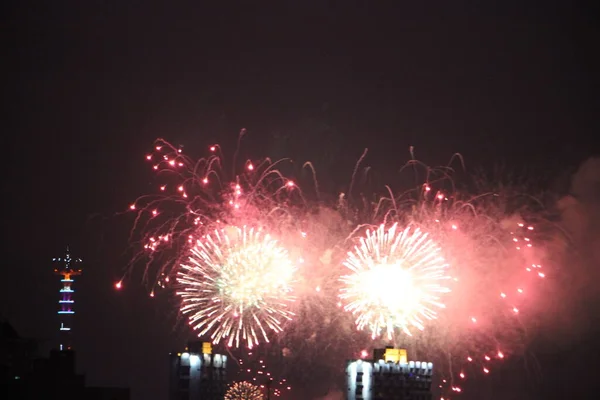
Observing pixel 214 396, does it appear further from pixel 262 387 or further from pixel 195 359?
pixel 262 387

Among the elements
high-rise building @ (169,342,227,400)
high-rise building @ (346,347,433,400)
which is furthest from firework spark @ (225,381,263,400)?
high-rise building @ (346,347,433,400)

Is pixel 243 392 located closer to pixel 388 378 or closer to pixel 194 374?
pixel 194 374

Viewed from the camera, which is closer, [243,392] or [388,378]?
[388,378]

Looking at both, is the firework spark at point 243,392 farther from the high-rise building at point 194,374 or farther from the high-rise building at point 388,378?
the high-rise building at point 388,378

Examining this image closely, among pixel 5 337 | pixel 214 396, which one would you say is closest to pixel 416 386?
pixel 214 396

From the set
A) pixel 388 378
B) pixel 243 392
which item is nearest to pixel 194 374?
pixel 243 392

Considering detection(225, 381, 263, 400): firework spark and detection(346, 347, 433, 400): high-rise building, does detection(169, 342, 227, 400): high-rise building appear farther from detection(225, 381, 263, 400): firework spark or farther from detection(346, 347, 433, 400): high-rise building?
detection(346, 347, 433, 400): high-rise building
